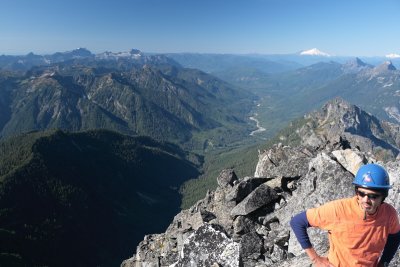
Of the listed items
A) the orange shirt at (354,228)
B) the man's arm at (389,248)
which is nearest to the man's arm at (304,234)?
the orange shirt at (354,228)

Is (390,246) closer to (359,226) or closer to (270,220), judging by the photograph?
(359,226)

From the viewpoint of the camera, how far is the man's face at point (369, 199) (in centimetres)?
1192

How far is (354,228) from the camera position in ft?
41.1

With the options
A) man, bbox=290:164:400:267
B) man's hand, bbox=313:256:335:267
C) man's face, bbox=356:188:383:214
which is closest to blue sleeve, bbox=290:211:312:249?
man, bbox=290:164:400:267

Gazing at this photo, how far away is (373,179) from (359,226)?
1.76 meters

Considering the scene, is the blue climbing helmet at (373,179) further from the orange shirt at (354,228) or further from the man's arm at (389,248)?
the man's arm at (389,248)

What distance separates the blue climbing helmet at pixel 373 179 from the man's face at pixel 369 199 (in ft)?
0.68

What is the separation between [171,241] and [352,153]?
74.8 feet

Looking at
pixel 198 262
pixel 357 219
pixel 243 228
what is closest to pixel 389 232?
pixel 357 219

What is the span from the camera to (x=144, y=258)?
48750 millimetres

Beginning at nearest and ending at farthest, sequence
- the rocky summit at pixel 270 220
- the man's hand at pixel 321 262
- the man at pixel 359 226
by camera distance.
Answer: 1. the man at pixel 359 226
2. the man's hand at pixel 321 262
3. the rocky summit at pixel 270 220

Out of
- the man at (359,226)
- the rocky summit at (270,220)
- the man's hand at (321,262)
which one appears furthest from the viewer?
A: the rocky summit at (270,220)

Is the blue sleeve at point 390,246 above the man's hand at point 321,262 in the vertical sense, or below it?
above

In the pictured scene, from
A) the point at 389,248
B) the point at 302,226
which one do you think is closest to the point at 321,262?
the point at 302,226
